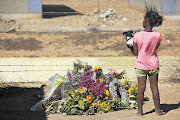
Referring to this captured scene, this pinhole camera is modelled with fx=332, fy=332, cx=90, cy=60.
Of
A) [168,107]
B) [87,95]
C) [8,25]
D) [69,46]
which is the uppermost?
[8,25]

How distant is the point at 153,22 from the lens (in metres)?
5.11

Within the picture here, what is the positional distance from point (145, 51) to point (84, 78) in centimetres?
158

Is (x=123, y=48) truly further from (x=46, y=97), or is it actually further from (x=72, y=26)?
(x=46, y=97)

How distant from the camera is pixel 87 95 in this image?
5.98m

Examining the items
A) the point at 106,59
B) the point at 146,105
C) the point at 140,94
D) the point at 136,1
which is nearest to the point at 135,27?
the point at 106,59

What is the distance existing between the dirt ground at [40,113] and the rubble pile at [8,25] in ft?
28.8

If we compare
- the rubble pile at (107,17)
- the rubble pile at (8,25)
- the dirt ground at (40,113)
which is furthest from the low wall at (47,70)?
the rubble pile at (107,17)

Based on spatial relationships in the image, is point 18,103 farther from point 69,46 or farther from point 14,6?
point 14,6

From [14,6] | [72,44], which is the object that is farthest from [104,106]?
[14,6]

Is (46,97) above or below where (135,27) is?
below

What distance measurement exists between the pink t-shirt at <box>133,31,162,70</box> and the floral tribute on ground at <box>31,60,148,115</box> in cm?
123

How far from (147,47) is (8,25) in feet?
44.9

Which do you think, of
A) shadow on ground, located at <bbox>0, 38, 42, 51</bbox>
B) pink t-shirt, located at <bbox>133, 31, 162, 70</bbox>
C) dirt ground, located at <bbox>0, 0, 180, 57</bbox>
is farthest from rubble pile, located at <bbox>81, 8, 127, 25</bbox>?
pink t-shirt, located at <bbox>133, 31, 162, 70</bbox>

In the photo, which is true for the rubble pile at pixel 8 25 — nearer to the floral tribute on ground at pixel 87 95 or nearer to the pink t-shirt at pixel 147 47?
the floral tribute on ground at pixel 87 95
